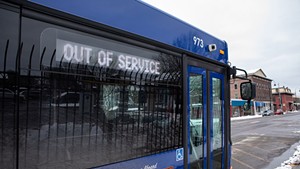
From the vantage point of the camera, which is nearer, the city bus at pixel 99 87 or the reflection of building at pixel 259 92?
the city bus at pixel 99 87

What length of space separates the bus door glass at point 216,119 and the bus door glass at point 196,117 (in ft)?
0.79

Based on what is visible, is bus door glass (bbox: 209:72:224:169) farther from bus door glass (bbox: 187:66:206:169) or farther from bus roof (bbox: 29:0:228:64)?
bus roof (bbox: 29:0:228:64)

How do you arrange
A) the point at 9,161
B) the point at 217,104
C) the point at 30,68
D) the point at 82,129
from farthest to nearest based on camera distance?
the point at 217,104 < the point at 82,129 < the point at 30,68 < the point at 9,161

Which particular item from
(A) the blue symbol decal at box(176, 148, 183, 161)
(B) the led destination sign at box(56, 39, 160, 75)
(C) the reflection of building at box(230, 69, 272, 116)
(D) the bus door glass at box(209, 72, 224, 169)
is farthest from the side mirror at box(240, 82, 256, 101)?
(C) the reflection of building at box(230, 69, 272, 116)

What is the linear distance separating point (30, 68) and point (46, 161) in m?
0.65

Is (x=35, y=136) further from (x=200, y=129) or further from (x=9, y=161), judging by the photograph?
(x=200, y=129)

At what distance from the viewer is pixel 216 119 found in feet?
12.3

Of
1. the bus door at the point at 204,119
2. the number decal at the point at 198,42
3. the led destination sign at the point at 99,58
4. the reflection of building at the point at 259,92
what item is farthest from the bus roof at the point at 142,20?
the reflection of building at the point at 259,92

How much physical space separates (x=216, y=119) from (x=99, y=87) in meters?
2.26

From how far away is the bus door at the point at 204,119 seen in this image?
Result: 10.2 feet

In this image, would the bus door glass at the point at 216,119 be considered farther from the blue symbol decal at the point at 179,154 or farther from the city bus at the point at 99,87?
the blue symbol decal at the point at 179,154

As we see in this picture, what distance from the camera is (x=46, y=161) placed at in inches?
68.4

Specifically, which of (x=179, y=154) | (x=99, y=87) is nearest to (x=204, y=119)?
(x=179, y=154)

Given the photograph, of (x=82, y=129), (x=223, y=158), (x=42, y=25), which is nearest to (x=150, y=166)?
(x=82, y=129)
